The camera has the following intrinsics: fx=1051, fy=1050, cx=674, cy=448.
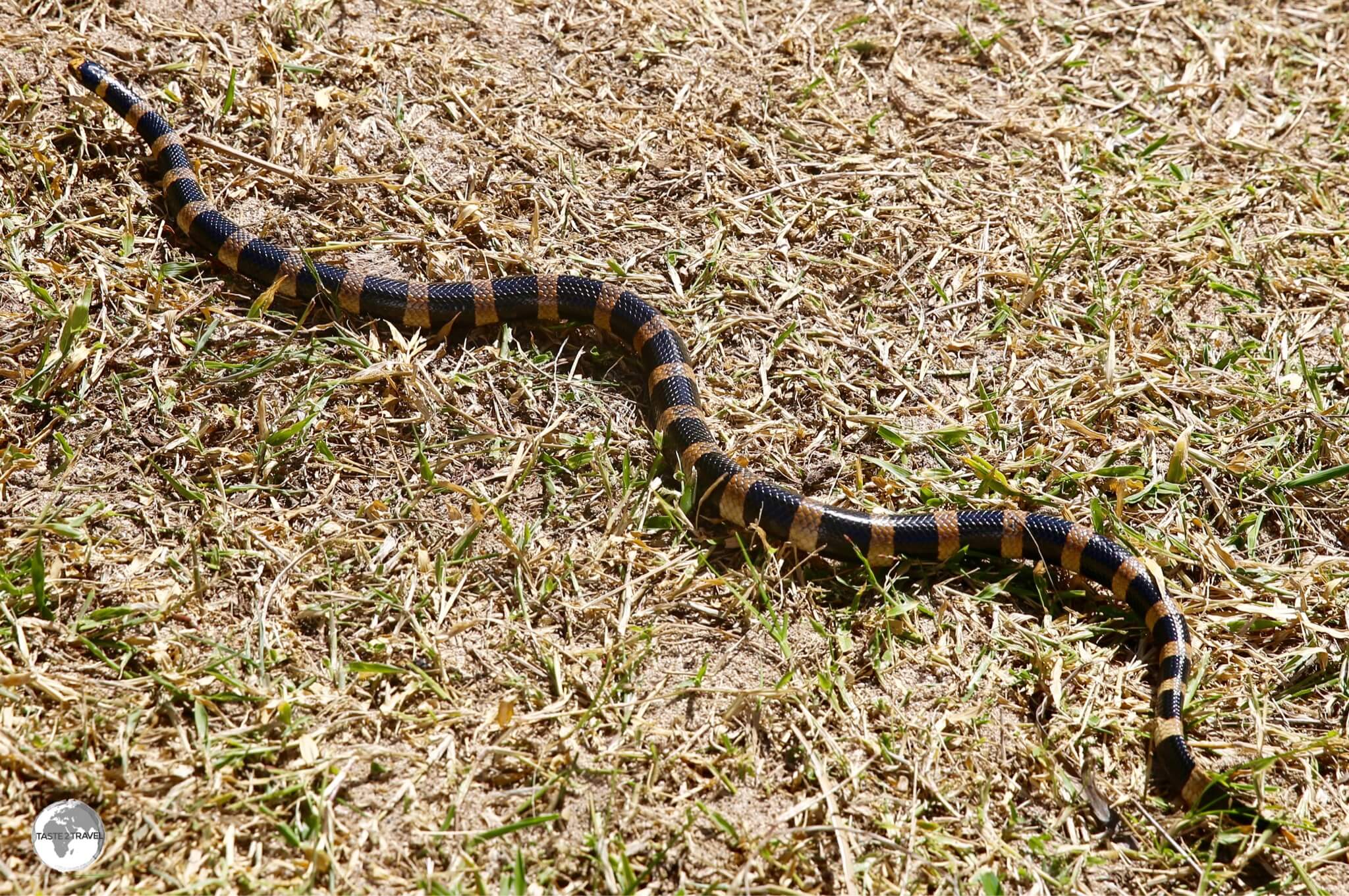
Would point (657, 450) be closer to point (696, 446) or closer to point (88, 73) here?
point (696, 446)

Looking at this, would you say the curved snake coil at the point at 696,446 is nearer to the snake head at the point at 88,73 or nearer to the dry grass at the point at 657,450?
the snake head at the point at 88,73

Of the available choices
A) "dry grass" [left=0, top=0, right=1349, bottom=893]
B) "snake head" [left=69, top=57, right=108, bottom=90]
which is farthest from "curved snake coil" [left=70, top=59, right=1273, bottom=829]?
"dry grass" [left=0, top=0, right=1349, bottom=893]

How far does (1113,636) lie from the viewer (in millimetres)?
4328

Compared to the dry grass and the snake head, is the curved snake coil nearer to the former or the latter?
the snake head

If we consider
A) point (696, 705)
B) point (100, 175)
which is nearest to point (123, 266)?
point (100, 175)

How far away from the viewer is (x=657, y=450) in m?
4.75

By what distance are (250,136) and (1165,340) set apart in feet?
16.3

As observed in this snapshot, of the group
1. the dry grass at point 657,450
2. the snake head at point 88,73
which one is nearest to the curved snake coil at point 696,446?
the snake head at point 88,73

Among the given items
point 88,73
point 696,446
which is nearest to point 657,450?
point 696,446

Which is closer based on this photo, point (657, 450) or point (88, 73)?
point (657, 450)

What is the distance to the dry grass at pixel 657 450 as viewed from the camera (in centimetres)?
353

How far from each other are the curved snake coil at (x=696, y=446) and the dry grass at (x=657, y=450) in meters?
0.11

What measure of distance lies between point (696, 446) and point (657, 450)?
9.6 inches

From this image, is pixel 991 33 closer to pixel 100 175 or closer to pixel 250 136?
pixel 250 136
